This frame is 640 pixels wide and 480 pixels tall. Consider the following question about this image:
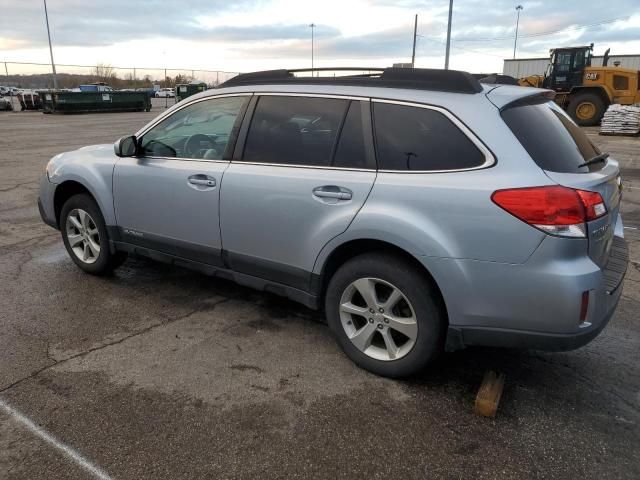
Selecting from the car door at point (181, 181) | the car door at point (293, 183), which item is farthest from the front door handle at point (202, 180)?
the car door at point (293, 183)

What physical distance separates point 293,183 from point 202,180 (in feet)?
2.73

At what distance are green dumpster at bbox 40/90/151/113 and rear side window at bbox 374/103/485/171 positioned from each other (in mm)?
31069

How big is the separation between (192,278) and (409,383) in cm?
251

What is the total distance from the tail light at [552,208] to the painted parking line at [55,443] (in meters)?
2.28

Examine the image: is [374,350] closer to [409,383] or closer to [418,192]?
[409,383]

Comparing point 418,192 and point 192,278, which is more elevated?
point 418,192

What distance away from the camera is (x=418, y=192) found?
283cm

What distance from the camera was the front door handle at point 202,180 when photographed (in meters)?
3.73

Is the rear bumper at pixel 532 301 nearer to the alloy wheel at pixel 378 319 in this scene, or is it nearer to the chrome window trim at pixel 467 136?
the alloy wheel at pixel 378 319

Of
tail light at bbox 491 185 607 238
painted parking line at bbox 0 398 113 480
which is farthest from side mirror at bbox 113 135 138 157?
tail light at bbox 491 185 607 238

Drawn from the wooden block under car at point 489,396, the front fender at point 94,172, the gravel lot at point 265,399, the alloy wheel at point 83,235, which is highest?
the front fender at point 94,172

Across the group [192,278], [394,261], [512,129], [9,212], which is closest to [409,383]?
[394,261]

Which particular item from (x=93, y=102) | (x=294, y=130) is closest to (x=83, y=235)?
(x=294, y=130)

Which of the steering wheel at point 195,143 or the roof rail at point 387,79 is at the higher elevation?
the roof rail at point 387,79
